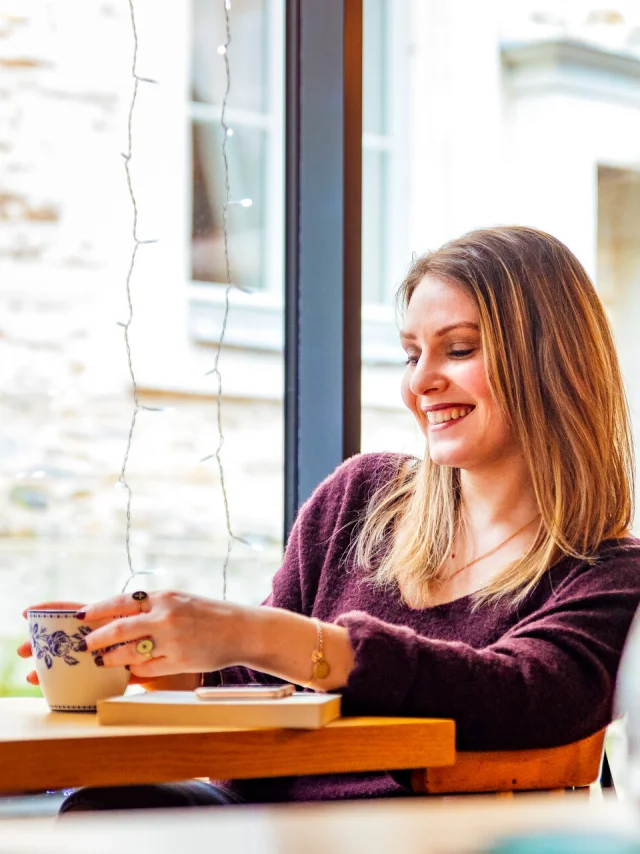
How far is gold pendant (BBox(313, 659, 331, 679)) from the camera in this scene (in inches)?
41.8

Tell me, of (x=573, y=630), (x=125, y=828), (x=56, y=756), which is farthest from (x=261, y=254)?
(x=125, y=828)

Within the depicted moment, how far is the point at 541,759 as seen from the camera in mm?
1127

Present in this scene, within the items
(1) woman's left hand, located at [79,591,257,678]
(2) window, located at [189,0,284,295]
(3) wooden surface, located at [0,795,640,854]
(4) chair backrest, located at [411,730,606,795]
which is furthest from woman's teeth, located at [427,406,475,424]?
(3) wooden surface, located at [0,795,640,854]

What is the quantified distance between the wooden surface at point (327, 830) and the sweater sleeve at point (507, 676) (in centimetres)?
74

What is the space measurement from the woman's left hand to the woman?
0.21 meters

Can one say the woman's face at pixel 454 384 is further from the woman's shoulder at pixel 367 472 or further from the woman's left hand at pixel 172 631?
the woman's left hand at pixel 172 631

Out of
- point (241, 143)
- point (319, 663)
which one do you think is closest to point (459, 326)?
point (319, 663)

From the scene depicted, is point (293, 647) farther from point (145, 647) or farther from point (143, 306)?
point (143, 306)

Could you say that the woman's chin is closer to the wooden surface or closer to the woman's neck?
the woman's neck

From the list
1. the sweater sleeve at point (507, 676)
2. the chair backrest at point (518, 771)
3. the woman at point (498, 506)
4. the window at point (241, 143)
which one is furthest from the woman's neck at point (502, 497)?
the window at point (241, 143)

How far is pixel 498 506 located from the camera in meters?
1.53

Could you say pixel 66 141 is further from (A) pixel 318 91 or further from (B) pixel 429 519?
(B) pixel 429 519

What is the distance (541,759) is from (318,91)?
1.19 m

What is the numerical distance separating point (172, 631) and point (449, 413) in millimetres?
639
